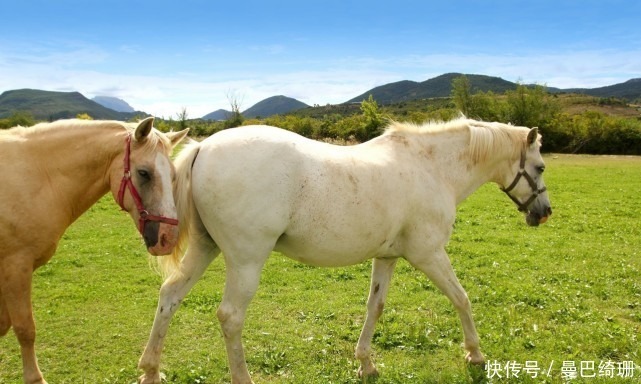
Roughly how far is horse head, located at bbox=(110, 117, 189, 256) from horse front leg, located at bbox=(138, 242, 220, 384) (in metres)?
0.59

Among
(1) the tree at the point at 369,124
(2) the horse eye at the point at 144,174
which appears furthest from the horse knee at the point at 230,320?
(1) the tree at the point at 369,124

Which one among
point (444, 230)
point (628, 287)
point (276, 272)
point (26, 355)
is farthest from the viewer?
point (276, 272)

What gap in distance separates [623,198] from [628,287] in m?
11.3

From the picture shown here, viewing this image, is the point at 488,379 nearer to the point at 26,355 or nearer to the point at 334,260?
the point at 334,260

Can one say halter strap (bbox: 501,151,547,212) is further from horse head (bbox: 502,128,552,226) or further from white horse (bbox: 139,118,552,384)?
white horse (bbox: 139,118,552,384)

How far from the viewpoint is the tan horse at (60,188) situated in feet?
11.4

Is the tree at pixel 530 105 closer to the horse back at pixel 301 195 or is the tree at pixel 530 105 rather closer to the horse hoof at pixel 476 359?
the horse hoof at pixel 476 359

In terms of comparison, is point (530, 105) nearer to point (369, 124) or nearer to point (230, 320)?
point (369, 124)

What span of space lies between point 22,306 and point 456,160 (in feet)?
14.1

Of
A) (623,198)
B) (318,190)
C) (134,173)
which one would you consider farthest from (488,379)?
(623,198)

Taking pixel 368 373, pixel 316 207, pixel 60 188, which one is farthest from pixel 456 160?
pixel 60 188

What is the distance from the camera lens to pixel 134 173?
12.0 ft

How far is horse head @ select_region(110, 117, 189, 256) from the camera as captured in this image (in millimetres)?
3582

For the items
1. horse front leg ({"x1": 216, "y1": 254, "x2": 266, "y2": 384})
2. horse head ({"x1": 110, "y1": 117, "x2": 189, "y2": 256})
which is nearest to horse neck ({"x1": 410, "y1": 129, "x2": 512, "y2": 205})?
horse front leg ({"x1": 216, "y1": 254, "x2": 266, "y2": 384})
